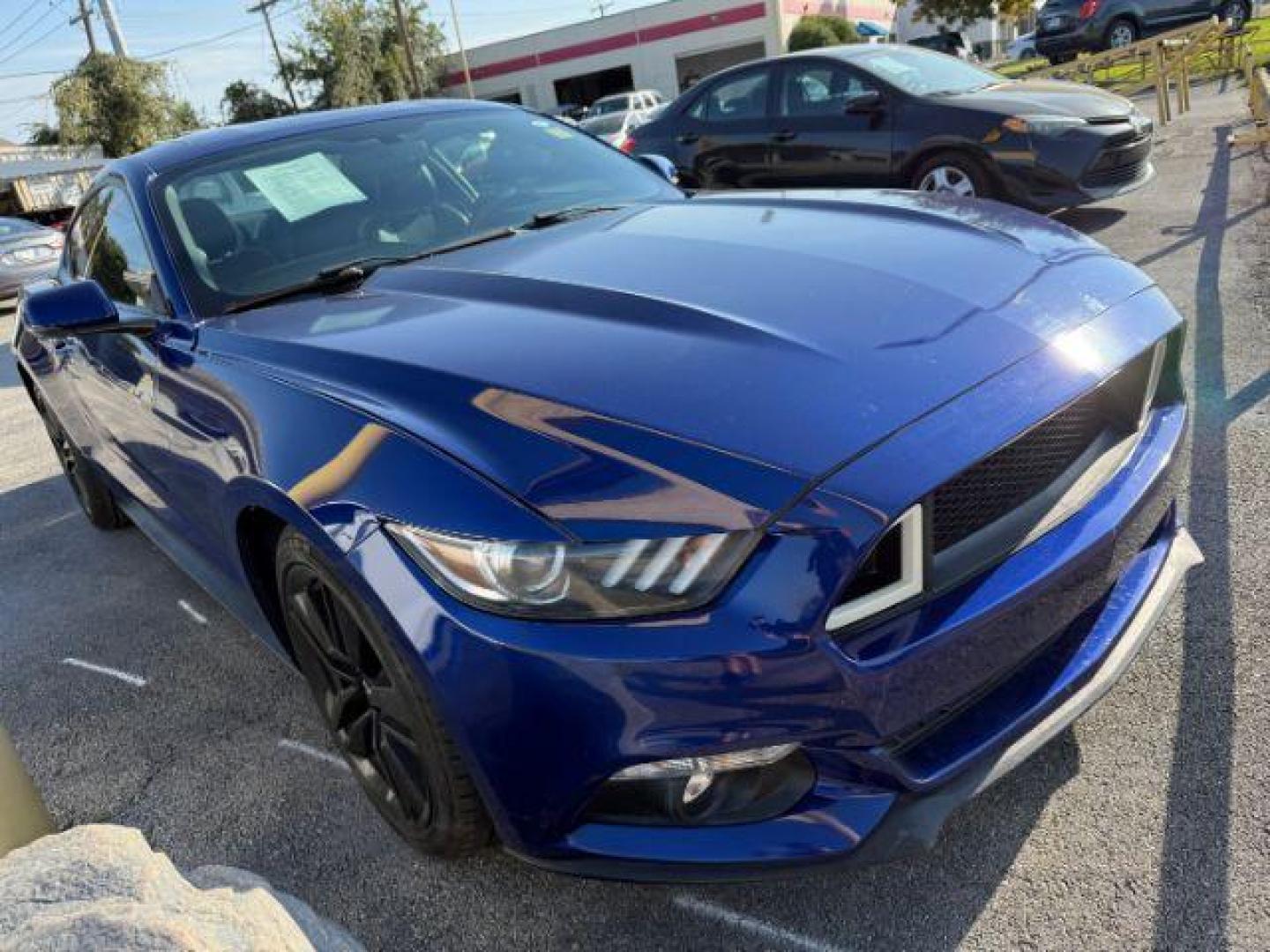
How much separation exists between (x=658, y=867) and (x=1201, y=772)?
4.00 feet

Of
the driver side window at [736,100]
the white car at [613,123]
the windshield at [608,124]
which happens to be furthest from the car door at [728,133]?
the windshield at [608,124]

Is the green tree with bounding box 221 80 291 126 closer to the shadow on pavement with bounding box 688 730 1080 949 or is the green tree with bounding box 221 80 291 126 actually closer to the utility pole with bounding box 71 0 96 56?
the utility pole with bounding box 71 0 96 56

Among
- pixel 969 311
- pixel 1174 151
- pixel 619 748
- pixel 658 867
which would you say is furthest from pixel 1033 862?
pixel 1174 151

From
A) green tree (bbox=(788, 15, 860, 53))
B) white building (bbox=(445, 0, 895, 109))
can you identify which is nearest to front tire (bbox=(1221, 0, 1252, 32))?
green tree (bbox=(788, 15, 860, 53))

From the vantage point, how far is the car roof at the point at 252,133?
10.2 ft

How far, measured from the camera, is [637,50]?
1772 inches

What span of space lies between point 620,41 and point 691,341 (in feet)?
156

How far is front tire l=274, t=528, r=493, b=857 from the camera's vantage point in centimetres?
183

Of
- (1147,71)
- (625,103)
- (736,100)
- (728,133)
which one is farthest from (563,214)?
(625,103)

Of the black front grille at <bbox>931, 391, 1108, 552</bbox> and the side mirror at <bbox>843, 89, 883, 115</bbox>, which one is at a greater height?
the side mirror at <bbox>843, 89, 883, 115</bbox>

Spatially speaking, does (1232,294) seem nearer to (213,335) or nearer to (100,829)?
(213,335)

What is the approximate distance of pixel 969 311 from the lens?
1.99m

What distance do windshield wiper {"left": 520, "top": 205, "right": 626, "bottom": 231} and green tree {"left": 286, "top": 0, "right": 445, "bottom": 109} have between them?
45459 millimetres

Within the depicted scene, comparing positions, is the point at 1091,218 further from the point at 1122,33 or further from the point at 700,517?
the point at 1122,33
